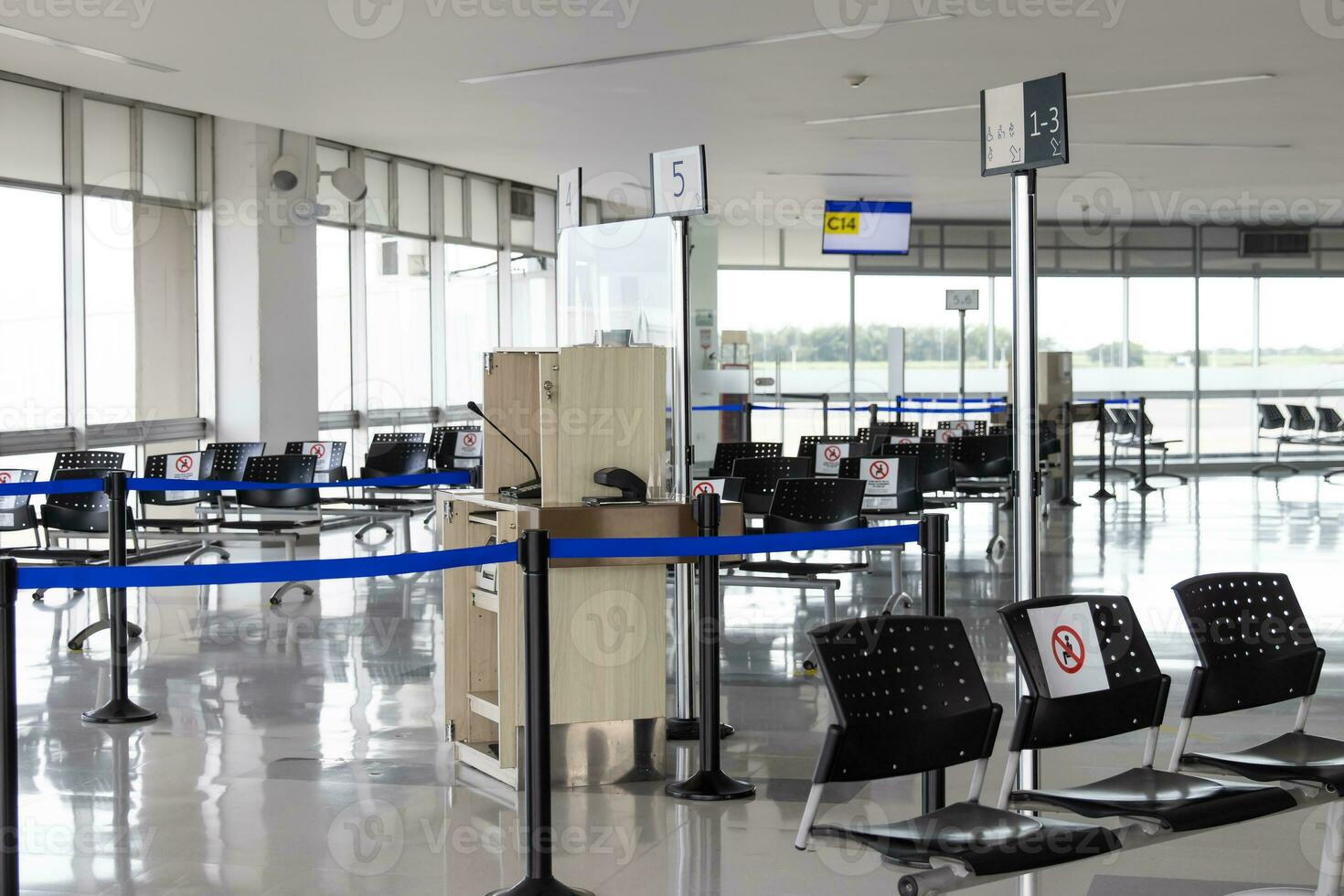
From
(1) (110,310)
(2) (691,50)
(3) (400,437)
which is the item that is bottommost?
(3) (400,437)

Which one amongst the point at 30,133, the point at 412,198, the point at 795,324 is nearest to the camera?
the point at 30,133

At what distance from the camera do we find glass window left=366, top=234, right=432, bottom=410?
13.5m

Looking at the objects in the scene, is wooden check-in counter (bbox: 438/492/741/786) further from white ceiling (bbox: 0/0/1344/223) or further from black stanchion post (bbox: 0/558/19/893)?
white ceiling (bbox: 0/0/1344/223)

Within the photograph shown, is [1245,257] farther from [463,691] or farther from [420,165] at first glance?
[463,691]

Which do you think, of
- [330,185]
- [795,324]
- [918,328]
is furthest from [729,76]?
[918,328]

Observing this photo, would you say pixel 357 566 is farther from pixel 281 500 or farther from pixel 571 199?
pixel 281 500

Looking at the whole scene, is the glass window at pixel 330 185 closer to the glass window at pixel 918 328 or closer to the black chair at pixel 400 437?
the black chair at pixel 400 437

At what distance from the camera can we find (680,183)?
5574 mm

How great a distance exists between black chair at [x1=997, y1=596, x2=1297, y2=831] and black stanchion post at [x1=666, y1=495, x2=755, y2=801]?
1309 mm

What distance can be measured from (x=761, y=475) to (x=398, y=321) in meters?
7.15

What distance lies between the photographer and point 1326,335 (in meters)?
19.6

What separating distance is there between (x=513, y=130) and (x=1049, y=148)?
8492mm

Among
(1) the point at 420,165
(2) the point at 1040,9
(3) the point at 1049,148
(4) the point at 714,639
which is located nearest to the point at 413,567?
(4) the point at 714,639

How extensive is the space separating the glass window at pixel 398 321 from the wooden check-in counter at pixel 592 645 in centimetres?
935
